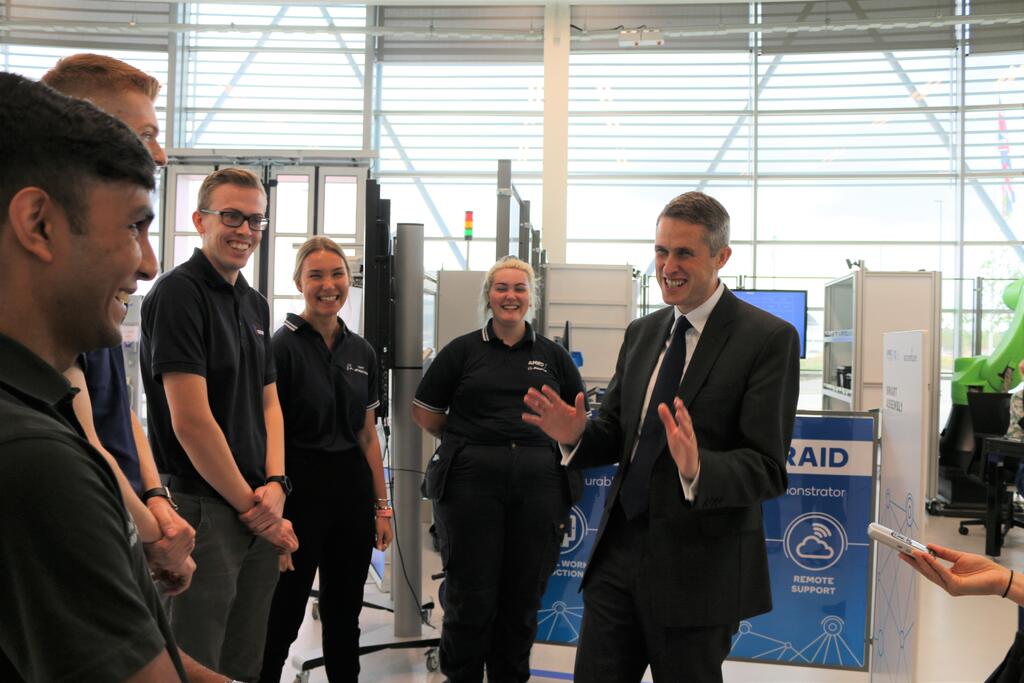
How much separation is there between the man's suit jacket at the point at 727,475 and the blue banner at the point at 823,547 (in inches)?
61.9

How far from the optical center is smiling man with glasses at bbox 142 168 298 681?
1976 millimetres

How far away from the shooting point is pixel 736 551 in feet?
5.86

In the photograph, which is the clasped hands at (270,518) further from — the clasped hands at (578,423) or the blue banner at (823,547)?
the blue banner at (823,547)

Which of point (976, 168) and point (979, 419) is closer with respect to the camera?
point (979, 419)

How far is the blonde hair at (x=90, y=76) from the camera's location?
144 centimetres

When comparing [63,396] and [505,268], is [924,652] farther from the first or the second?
[63,396]

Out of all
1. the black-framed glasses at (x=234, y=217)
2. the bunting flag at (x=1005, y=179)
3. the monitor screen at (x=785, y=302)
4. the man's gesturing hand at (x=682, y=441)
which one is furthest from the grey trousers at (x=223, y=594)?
the bunting flag at (x=1005, y=179)

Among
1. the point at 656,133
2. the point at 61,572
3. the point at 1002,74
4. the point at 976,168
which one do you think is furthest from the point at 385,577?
the point at 1002,74

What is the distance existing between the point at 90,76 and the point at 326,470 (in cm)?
161

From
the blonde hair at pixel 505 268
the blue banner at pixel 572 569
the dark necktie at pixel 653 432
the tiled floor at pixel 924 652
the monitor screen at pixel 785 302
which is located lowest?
the tiled floor at pixel 924 652

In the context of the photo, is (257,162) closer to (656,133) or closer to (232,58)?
(232,58)

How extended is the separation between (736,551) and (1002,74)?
36.7ft

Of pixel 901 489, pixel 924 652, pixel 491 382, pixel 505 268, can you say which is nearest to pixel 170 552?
pixel 491 382

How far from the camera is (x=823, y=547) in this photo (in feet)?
10.8
